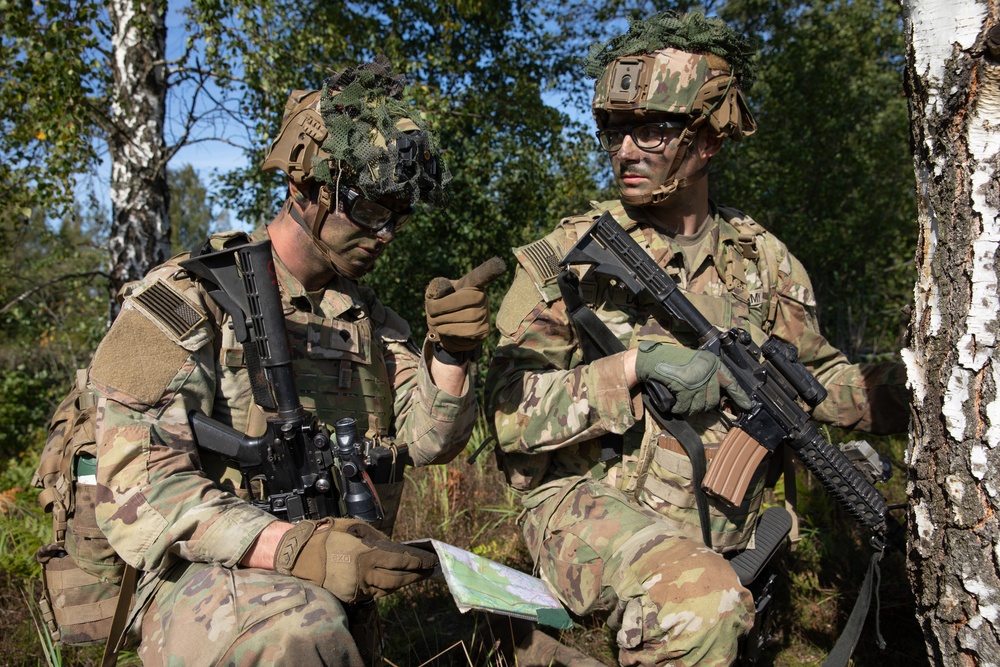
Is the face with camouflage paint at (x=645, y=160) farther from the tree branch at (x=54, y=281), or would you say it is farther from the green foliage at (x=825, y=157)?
the green foliage at (x=825, y=157)

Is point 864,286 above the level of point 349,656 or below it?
above

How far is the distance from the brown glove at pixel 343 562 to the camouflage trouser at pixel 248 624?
6 cm

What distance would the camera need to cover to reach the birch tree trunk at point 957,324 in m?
1.98

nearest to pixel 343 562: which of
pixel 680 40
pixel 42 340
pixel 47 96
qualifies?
pixel 680 40

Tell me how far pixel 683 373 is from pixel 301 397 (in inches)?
55.0

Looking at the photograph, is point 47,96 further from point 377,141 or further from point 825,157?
point 825,157

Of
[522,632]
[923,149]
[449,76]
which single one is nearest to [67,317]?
[449,76]

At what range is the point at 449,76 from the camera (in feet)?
24.4

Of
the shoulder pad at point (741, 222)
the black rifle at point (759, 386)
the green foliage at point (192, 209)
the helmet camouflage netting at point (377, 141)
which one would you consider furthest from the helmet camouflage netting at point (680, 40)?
the green foliage at point (192, 209)

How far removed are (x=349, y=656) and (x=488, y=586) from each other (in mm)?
574

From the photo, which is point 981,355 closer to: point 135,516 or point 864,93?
point 135,516

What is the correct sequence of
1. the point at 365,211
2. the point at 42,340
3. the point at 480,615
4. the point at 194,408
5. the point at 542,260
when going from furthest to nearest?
1. the point at 42,340
2. the point at 480,615
3. the point at 542,260
4. the point at 365,211
5. the point at 194,408

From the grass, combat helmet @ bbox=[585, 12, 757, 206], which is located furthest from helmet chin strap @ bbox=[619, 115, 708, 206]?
the grass

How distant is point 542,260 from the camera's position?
3.02m
